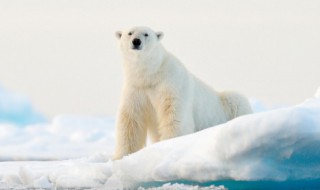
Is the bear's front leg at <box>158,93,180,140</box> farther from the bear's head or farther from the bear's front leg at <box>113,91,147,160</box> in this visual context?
the bear's head

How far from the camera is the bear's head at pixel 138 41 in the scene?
7.84 meters

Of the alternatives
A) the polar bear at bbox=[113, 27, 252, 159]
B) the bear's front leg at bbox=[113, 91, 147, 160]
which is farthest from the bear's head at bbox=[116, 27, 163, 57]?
the bear's front leg at bbox=[113, 91, 147, 160]

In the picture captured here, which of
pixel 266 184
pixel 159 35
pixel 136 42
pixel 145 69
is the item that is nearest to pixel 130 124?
pixel 145 69

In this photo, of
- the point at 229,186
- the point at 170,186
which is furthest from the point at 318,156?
the point at 170,186

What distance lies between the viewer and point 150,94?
8016mm

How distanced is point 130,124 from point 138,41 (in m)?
1.09

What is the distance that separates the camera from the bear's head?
784 centimetres

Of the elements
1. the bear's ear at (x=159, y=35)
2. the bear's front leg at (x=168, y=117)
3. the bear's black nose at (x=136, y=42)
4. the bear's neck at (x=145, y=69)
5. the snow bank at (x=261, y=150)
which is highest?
the bear's ear at (x=159, y=35)

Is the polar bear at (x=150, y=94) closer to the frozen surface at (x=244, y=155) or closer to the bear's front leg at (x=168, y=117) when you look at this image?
the bear's front leg at (x=168, y=117)

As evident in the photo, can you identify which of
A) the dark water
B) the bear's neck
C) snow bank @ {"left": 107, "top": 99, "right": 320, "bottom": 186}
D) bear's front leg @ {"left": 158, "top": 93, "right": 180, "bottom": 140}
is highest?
the bear's neck

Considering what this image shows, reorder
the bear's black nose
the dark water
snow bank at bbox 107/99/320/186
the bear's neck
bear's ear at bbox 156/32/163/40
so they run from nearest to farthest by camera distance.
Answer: snow bank at bbox 107/99/320/186 < the dark water < the bear's black nose < the bear's neck < bear's ear at bbox 156/32/163/40

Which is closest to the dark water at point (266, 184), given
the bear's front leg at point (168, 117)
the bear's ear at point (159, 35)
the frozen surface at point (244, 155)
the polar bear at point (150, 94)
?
the frozen surface at point (244, 155)

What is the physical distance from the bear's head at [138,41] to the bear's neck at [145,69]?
Result: 2.9 inches

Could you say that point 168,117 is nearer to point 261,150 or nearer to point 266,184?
point 266,184
